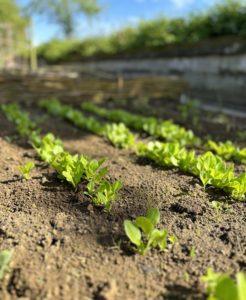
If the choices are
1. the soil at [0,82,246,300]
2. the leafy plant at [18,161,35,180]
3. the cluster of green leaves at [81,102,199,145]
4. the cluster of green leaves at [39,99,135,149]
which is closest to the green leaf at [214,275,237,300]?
the soil at [0,82,246,300]

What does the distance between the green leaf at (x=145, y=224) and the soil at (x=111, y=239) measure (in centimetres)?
12

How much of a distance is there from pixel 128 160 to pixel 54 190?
103 cm

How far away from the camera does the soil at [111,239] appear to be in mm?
1566

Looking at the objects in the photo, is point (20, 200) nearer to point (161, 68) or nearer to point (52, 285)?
point (52, 285)

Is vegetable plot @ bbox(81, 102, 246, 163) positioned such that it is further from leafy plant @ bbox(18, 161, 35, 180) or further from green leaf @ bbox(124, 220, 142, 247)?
green leaf @ bbox(124, 220, 142, 247)

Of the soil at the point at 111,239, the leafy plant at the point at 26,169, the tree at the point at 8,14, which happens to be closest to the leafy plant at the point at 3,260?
A: the soil at the point at 111,239

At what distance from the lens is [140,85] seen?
8.26 meters

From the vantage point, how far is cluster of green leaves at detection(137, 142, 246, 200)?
246 cm

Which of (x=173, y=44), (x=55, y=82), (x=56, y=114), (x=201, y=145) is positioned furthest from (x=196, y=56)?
(x=201, y=145)

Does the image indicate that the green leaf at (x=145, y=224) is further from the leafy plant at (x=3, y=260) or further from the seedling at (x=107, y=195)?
the leafy plant at (x=3, y=260)

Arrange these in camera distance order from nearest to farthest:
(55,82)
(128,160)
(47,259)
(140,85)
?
1. (47,259)
2. (128,160)
3. (55,82)
4. (140,85)

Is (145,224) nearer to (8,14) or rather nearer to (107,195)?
(107,195)

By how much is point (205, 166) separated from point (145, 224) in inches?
39.5

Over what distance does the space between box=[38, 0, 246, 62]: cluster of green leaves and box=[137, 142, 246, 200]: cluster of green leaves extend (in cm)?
Answer: 631
